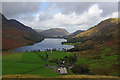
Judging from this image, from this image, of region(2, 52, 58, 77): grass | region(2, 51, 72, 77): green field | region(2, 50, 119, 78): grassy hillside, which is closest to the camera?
region(2, 51, 72, 77): green field

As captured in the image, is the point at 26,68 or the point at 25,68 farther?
the point at 26,68

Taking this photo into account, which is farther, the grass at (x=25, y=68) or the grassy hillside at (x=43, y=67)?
the grass at (x=25, y=68)

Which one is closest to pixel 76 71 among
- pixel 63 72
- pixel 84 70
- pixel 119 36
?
pixel 84 70

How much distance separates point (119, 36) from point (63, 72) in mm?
183784

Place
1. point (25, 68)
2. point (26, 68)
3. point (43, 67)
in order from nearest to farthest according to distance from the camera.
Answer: point (25, 68)
point (26, 68)
point (43, 67)

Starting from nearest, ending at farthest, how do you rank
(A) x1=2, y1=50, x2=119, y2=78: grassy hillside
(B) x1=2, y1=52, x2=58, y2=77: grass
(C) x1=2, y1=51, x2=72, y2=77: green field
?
(C) x1=2, y1=51, x2=72, y2=77: green field → (A) x1=2, y1=50, x2=119, y2=78: grassy hillside → (B) x1=2, y1=52, x2=58, y2=77: grass

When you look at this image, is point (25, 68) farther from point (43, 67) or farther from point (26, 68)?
point (43, 67)

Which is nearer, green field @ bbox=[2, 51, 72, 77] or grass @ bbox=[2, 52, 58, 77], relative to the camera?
green field @ bbox=[2, 51, 72, 77]

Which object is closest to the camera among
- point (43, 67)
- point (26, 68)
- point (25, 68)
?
point (25, 68)

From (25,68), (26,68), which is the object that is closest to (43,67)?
(26,68)

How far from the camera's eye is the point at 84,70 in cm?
7544

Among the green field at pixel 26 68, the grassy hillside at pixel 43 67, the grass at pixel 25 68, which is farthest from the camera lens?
the grass at pixel 25 68

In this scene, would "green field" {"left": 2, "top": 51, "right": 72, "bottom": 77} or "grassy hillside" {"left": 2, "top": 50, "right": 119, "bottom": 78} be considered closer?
"green field" {"left": 2, "top": 51, "right": 72, "bottom": 77}

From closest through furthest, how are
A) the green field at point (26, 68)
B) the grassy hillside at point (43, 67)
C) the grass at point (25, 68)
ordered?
1. the green field at point (26, 68)
2. the grassy hillside at point (43, 67)
3. the grass at point (25, 68)
